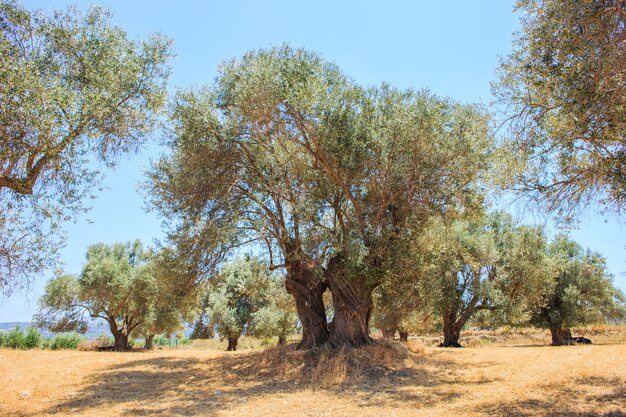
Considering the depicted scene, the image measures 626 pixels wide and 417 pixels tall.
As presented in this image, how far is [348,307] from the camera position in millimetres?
15398

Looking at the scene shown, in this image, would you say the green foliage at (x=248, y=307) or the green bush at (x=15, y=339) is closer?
the green foliage at (x=248, y=307)

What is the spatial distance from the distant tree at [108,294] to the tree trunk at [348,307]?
14.6 meters

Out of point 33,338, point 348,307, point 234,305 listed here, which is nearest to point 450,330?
point 348,307

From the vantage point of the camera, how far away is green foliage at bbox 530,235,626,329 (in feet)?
88.5

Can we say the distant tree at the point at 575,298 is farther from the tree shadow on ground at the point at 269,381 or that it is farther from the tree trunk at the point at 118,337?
the tree trunk at the point at 118,337

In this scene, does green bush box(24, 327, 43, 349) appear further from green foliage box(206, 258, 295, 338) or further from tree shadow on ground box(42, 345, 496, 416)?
tree shadow on ground box(42, 345, 496, 416)

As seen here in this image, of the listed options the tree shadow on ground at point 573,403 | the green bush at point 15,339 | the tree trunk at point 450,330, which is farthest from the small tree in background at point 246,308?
the tree shadow on ground at point 573,403

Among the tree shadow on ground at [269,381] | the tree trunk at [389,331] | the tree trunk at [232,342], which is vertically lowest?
the tree trunk at [232,342]

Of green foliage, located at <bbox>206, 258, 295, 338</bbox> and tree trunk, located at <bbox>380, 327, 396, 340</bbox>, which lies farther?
tree trunk, located at <bbox>380, 327, 396, 340</bbox>

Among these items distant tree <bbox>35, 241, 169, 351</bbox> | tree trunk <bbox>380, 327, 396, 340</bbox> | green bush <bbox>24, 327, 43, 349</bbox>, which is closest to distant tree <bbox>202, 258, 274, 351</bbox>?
distant tree <bbox>35, 241, 169, 351</bbox>

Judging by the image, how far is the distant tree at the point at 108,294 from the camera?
85.6 feet

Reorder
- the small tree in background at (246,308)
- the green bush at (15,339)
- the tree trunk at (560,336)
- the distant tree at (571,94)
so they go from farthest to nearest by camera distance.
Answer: the tree trunk at (560,336), the green bush at (15,339), the small tree in background at (246,308), the distant tree at (571,94)

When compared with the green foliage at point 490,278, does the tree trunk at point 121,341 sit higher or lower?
lower

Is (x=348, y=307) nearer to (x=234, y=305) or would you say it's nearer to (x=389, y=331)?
(x=389, y=331)
